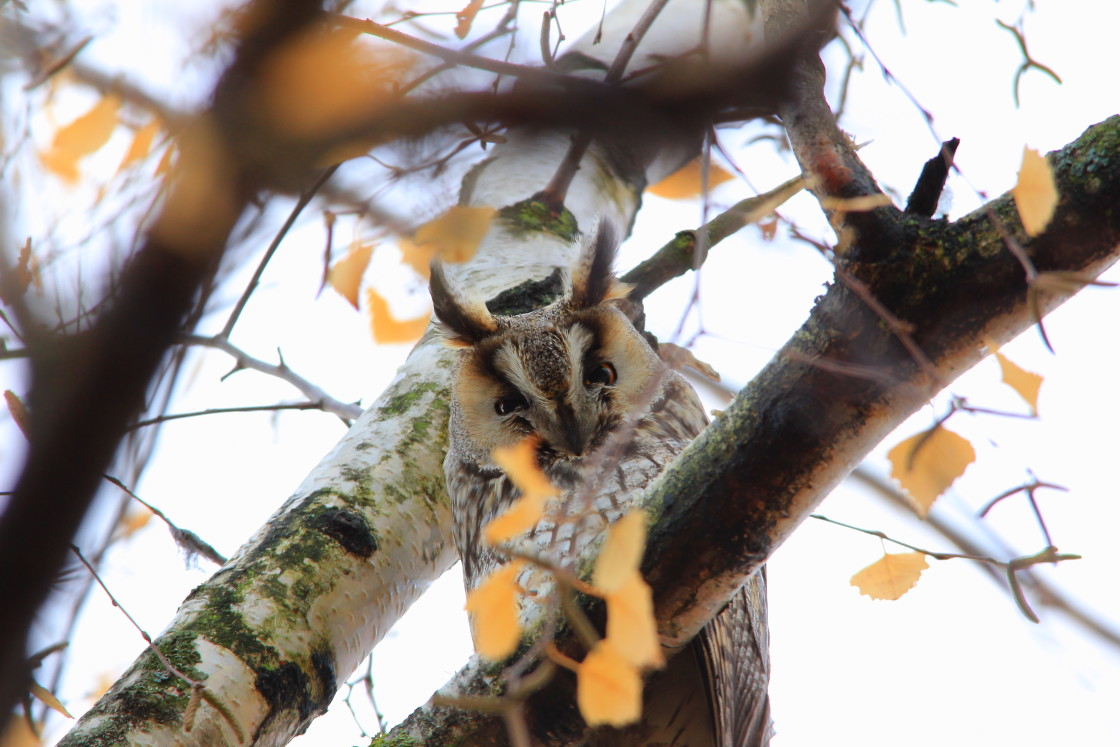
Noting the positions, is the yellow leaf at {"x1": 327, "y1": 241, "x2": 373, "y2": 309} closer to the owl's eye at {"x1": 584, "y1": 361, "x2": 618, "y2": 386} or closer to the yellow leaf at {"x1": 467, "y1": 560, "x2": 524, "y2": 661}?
the owl's eye at {"x1": 584, "y1": 361, "x2": 618, "y2": 386}

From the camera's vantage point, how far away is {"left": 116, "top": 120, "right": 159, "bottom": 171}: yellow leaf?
1.41m

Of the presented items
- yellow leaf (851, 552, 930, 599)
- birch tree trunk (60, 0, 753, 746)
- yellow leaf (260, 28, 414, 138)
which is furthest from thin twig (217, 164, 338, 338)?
yellow leaf (851, 552, 930, 599)

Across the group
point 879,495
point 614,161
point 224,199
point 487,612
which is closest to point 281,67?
point 224,199

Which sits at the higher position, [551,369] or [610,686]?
[551,369]

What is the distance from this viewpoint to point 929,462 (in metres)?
1.25

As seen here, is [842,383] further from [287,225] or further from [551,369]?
[551,369]

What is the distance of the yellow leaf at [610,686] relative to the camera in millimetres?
820

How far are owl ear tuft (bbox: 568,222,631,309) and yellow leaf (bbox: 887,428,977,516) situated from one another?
116 cm

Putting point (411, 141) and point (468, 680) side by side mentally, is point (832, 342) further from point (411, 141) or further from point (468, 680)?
point (411, 141)

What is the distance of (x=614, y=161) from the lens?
9.66ft

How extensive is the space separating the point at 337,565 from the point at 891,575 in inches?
40.8

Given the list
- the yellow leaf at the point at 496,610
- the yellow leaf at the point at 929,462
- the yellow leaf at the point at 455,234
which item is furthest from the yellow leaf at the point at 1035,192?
Answer: the yellow leaf at the point at 455,234

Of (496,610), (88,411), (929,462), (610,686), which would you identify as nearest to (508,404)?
(929,462)

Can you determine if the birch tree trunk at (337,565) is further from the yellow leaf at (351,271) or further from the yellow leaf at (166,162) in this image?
the yellow leaf at (166,162)
